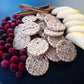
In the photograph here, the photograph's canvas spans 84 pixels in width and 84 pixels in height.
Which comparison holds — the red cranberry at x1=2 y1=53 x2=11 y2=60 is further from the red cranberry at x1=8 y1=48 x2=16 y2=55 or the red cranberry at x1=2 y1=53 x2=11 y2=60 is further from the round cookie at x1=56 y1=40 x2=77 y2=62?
the round cookie at x1=56 y1=40 x2=77 y2=62

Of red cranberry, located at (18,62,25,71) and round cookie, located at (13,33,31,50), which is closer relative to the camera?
red cranberry, located at (18,62,25,71)

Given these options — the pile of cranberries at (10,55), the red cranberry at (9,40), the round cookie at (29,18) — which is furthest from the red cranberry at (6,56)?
the round cookie at (29,18)

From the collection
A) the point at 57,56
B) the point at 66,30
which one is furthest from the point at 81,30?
the point at 57,56

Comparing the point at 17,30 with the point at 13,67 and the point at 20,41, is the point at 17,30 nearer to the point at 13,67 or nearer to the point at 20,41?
the point at 20,41

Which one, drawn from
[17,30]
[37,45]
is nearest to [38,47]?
[37,45]

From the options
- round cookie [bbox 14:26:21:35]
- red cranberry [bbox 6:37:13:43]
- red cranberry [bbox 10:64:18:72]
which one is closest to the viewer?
red cranberry [bbox 10:64:18:72]

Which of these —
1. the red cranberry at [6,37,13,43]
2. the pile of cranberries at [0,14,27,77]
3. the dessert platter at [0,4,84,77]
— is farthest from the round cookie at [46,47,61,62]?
the red cranberry at [6,37,13,43]

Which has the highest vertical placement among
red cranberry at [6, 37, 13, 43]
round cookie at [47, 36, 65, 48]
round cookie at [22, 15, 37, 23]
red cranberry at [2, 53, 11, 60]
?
round cookie at [22, 15, 37, 23]
